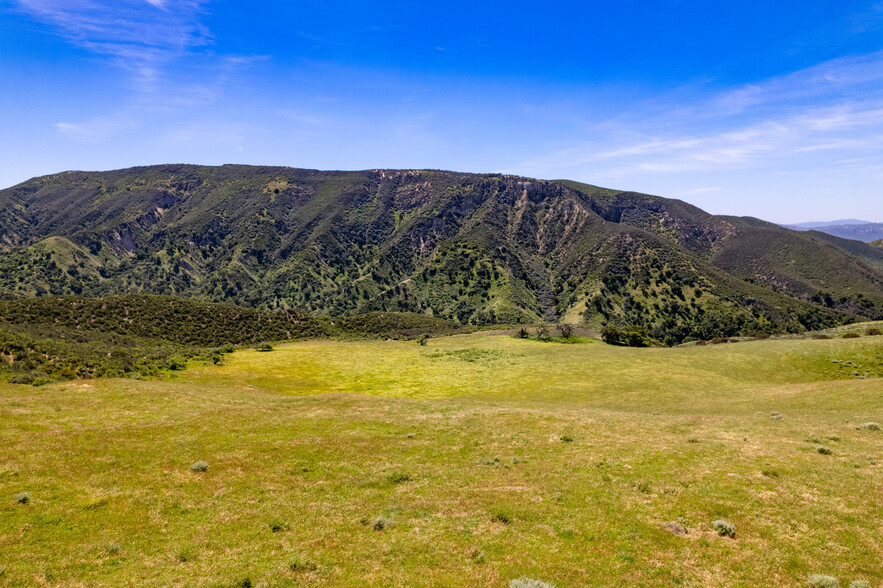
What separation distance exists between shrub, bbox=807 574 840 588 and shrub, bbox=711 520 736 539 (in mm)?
2515

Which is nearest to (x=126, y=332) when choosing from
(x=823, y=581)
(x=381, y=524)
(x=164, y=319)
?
(x=164, y=319)

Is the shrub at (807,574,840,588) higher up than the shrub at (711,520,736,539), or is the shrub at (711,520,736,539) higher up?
the shrub at (807,574,840,588)

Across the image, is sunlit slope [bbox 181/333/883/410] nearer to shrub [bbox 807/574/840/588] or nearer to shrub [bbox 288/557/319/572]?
shrub [bbox 807/574/840/588]

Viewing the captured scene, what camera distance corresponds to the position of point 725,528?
13570 mm

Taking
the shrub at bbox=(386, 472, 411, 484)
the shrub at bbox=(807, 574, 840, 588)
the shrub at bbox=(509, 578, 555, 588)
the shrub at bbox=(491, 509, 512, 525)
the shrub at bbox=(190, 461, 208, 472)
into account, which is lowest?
the shrub at bbox=(386, 472, 411, 484)

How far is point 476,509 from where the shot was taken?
16.1m

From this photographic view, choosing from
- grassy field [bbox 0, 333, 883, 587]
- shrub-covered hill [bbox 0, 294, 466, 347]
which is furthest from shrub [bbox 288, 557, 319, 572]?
shrub-covered hill [bbox 0, 294, 466, 347]

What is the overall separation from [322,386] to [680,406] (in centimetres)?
4435

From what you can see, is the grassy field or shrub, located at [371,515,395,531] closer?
the grassy field

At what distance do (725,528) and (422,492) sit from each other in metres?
11.6

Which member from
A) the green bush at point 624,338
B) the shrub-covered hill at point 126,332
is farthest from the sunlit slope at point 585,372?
the green bush at point 624,338

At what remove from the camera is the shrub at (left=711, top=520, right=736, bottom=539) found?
530 inches

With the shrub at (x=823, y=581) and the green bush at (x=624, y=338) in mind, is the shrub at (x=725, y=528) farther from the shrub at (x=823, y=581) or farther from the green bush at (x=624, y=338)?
the green bush at (x=624, y=338)

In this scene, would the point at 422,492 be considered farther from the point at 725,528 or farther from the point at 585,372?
the point at 585,372
